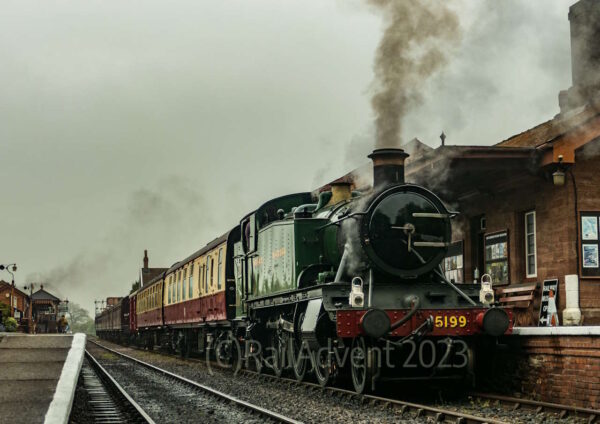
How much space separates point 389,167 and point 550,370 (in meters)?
3.41

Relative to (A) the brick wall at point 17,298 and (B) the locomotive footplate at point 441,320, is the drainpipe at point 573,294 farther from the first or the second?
(A) the brick wall at point 17,298

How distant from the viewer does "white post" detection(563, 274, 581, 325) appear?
13125 millimetres

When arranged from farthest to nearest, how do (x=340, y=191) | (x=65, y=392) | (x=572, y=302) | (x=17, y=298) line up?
(x=17, y=298) < (x=572, y=302) < (x=340, y=191) < (x=65, y=392)

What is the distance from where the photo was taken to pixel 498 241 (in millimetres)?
15617

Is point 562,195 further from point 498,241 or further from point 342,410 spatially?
point 342,410

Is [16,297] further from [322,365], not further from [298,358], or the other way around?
[322,365]

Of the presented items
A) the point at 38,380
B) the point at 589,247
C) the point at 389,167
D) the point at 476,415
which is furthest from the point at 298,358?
the point at 589,247

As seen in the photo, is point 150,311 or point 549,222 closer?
point 549,222

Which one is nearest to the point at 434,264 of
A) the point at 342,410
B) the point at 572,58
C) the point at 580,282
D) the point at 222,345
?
the point at 342,410

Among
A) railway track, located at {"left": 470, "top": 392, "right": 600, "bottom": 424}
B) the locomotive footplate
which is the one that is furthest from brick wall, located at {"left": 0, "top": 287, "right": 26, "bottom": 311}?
railway track, located at {"left": 470, "top": 392, "right": 600, "bottom": 424}

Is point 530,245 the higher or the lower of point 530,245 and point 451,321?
the higher

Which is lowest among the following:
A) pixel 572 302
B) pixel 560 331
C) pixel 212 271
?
pixel 560 331

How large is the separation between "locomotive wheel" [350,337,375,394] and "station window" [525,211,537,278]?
5543mm

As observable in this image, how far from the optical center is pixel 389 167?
1090 centimetres
